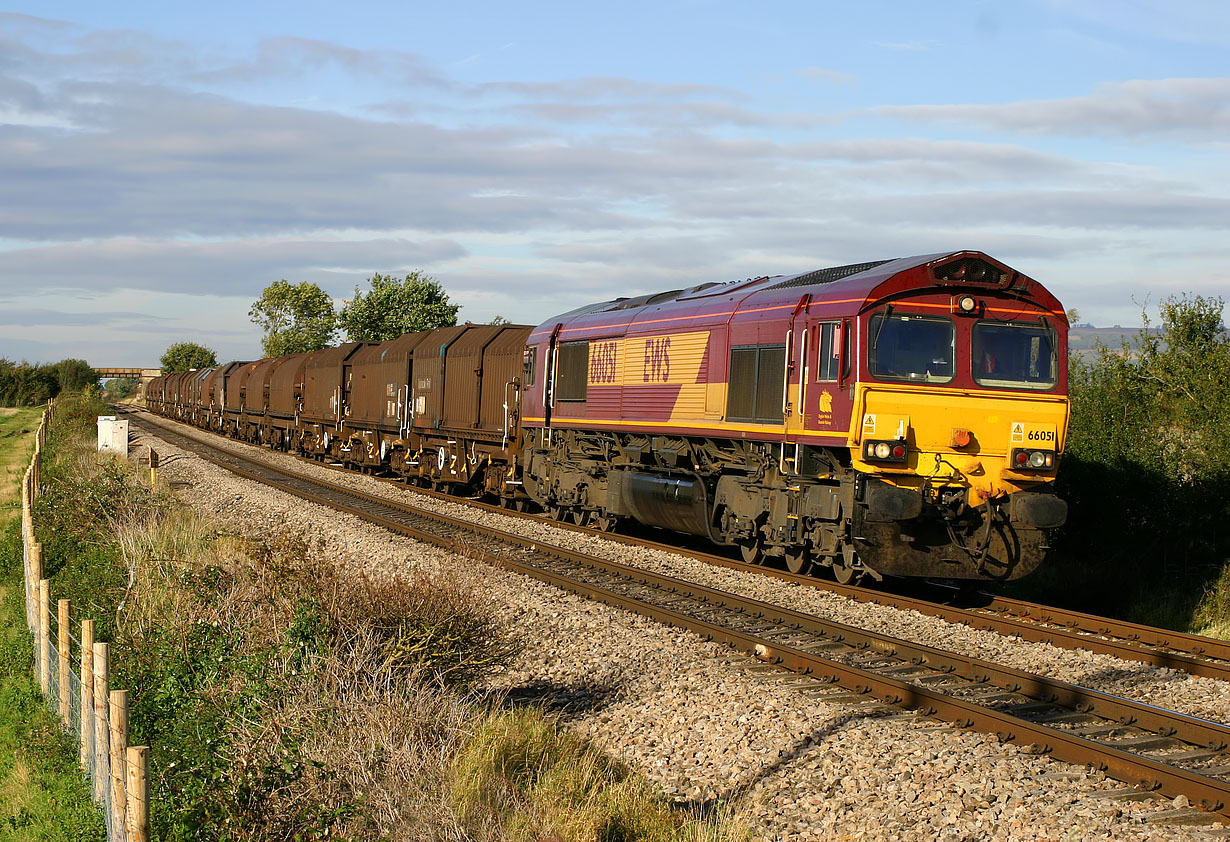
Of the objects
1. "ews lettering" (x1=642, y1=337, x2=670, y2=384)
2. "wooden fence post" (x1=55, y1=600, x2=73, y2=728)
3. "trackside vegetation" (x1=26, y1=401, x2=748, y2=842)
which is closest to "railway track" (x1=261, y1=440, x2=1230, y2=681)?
"ews lettering" (x1=642, y1=337, x2=670, y2=384)

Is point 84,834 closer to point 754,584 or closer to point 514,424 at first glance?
point 754,584

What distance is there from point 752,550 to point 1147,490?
722cm

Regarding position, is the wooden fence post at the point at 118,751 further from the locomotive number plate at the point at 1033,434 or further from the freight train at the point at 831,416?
the locomotive number plate at the point at 1033,434

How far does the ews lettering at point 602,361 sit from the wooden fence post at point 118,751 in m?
12.9

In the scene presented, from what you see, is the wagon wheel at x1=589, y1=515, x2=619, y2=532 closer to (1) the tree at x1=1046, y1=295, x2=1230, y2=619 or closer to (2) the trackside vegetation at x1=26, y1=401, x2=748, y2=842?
(1) the tree at x1=1046, y1=295, x2=1230, y2=619

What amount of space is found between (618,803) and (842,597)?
7.26 meters

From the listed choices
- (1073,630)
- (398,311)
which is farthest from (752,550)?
(398,311)

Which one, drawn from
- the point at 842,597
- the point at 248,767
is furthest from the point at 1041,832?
the point at 842,597

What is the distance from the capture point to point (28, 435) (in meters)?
54.3

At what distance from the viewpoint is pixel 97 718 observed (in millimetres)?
6461

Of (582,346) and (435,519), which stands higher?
(582,346)

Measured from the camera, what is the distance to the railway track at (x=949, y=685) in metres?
7.02

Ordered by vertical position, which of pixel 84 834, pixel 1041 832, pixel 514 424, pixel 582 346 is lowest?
pixel 84 834

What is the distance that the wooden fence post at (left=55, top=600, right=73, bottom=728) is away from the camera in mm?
8141
